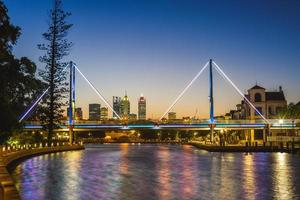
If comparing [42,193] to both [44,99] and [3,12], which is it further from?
[44,99]

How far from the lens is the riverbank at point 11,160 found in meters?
15.0

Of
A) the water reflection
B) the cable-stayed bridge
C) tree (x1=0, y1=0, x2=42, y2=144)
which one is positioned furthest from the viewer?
the cable-stayed bridge

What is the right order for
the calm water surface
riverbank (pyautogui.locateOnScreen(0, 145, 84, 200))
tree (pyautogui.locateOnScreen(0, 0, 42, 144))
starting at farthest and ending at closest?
tree (pyautogui.locateOnScreen(0, 0, 42, 144)), the calm water surface, riverbank (pyautogui.locateOnScreen(0, 145, 84, 200))

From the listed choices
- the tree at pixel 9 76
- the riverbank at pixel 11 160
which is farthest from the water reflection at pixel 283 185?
the tree at pixel 9 76

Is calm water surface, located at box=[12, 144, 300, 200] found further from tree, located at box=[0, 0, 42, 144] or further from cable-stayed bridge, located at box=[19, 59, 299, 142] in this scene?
cable-stayed bridge, located at box=[19, 59, 299, 142]

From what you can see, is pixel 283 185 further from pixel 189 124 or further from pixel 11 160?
pixel 189 124

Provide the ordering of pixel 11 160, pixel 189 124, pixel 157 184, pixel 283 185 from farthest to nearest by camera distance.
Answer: pixel 189 124 → pixel 11 160 → pixel 283 185 → pixel 157 184

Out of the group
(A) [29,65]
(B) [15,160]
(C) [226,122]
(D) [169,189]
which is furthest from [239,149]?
(D) [169,189]

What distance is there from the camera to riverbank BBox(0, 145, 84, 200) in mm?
15034

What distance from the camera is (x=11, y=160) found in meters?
42.1

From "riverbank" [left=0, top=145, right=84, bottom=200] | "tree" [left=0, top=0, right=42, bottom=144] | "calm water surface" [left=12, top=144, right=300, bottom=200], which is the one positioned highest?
"tree" [left=0, top=0, right=42, bottom=144]

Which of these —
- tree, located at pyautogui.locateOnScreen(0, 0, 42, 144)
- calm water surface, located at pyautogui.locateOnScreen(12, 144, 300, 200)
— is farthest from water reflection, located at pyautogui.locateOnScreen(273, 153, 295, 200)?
tree, located at pyautogui.locateOnScreen(0, 0, 42, 144)

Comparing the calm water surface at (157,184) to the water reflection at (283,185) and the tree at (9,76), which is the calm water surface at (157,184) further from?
the tree at (9,76)

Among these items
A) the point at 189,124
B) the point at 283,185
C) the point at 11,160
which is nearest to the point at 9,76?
the point at 11,160
